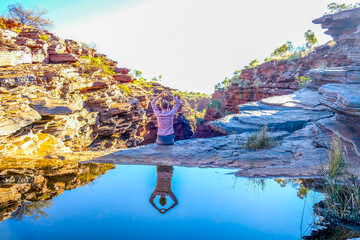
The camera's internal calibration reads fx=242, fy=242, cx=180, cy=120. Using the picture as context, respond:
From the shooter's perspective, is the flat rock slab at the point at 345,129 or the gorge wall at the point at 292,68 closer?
the flat rock slab at the point at 345,129

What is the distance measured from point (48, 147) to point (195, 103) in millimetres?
62888

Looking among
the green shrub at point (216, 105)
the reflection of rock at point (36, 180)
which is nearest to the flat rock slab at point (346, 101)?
the reflection of rock at point (36, 180)

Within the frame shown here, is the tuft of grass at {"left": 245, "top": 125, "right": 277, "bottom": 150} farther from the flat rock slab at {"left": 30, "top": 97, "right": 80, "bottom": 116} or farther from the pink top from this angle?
the flat rock slab at {"left": 30, "top": 97, "right": 80, "bottom": 116}

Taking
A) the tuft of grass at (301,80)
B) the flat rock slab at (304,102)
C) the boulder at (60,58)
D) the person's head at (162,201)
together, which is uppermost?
the boulder at (60,58)

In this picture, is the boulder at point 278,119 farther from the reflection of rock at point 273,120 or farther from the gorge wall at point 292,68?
the gorge wall at point 292,68

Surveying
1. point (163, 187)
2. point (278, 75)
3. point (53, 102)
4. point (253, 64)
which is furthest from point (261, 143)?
point (253, 64)

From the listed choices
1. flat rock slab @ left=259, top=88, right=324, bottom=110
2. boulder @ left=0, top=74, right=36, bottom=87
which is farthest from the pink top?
boulder @ left=0, top=74, right=36, bottom=87

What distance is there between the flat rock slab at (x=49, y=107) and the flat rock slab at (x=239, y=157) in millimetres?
5591

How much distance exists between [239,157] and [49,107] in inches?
345

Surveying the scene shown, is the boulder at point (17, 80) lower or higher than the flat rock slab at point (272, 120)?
higher

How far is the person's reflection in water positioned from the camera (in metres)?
4.00

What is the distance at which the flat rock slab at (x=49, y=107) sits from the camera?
1058cm

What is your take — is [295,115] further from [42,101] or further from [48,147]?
[42,101]

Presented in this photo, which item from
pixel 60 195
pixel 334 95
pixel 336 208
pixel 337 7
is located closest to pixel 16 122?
pixel 60 195
